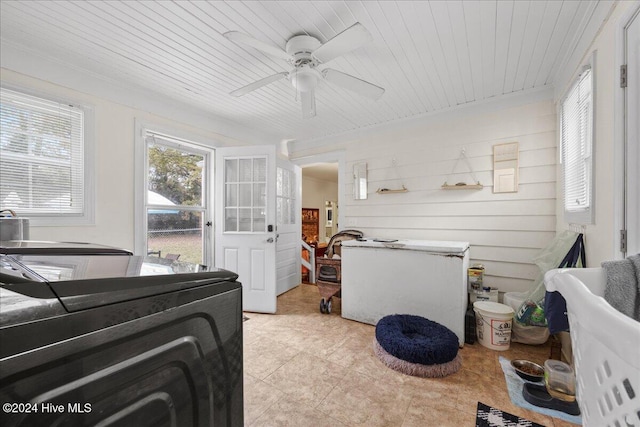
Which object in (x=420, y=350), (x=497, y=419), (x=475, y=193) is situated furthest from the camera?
(x=475, y=193)

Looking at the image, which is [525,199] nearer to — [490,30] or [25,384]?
[490,30]

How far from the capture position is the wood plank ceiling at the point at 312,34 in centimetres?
166

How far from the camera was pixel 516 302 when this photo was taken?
2.44m

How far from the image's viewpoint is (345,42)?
1.62 meters

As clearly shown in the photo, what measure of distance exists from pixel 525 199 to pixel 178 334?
3.28m

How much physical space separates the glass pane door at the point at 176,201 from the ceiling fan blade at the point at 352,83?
6.89 ft

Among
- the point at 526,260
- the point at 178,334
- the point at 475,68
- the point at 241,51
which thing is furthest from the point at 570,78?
the point at 178,334

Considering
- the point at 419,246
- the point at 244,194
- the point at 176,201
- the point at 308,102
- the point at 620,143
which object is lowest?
the point at 419,246

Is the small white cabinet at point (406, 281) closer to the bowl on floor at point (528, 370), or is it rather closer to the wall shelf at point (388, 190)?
the bowl on floor at point (528, 370)

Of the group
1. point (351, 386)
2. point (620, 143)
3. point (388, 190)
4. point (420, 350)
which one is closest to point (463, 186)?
point (388, 190)

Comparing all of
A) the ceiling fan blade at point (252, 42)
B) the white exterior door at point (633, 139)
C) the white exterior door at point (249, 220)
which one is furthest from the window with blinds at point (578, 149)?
the white exterior door at point (249, 220)

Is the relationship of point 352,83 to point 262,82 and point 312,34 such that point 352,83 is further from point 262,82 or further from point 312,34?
point 262,82

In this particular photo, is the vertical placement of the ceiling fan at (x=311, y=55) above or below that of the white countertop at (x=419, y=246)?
above

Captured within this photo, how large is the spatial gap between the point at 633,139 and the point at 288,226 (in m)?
3.60
